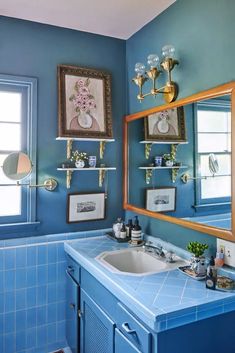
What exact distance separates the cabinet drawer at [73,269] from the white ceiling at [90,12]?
1.78 m

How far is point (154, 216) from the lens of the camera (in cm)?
217

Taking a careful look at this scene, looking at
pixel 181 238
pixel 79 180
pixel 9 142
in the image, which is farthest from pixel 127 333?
pixel 9 142

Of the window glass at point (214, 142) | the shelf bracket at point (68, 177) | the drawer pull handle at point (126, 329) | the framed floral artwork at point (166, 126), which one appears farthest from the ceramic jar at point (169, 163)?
the drawer pull handle at point (126, 329)

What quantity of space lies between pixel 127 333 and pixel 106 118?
1.61 meters

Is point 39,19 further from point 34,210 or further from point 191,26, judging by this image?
point 34,210

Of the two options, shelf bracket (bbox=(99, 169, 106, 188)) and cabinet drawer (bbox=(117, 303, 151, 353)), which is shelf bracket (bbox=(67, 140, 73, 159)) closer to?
shelf bracket (bbox=(99, 169, 106, 188))


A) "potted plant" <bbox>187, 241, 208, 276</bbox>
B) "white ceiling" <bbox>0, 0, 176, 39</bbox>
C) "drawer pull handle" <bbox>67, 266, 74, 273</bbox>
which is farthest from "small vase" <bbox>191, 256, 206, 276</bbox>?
"white ceiling" <bbox>0, 0, 176, 39</bbox>

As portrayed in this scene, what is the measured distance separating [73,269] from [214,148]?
1.29 meters

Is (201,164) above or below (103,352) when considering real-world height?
above

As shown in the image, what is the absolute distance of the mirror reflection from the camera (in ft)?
5.28

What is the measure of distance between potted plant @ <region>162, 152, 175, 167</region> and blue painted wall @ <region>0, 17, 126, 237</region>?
61 centimetres

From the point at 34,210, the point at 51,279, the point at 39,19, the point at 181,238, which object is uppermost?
the point at 39,19

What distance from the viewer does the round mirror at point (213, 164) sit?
1.65m

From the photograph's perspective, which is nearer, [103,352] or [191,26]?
[103,352]
